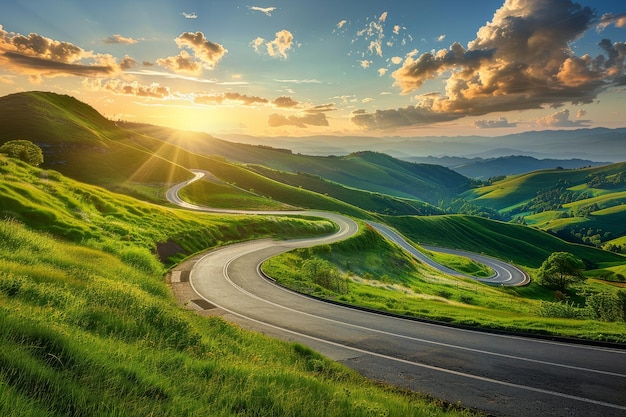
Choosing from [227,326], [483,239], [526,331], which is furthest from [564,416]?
[483,239]

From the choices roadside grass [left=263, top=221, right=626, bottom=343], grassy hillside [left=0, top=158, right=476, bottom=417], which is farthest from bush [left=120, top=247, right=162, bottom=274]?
roadside grass [left=263, top=221, right=626, bottom=343]

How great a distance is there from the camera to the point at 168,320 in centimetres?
1292

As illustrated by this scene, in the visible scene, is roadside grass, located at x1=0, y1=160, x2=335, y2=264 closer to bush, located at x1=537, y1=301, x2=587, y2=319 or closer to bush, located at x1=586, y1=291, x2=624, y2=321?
bush, located at x1=537, y1=301, x2=587, y2=319

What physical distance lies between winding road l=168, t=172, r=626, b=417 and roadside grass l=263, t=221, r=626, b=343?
2.33 metres

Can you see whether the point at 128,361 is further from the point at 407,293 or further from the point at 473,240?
the point at 473,240

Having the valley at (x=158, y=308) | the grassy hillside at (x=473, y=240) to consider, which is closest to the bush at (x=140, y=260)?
the valley at (x=158, y=308)

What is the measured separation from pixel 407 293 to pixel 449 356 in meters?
32.6

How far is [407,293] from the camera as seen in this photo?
158ft

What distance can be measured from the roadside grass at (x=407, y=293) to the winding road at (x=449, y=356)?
2.33 metres

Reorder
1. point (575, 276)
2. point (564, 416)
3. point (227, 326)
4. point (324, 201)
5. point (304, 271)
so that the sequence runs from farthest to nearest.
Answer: point (324, 201) → point (575, 276) → point (304, 271) → point (227, 326) → point (564, 416)

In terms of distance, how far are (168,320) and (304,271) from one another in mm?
28584

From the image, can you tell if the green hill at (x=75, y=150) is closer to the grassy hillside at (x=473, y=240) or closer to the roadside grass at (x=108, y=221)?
the roadside grass at (x=108, y=221)

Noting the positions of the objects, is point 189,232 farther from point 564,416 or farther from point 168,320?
point 564,416

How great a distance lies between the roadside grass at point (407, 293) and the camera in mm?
21375
